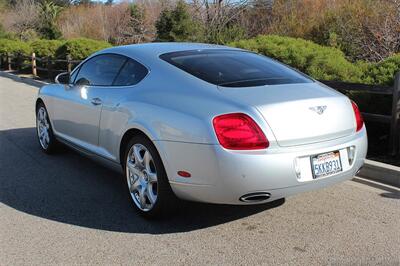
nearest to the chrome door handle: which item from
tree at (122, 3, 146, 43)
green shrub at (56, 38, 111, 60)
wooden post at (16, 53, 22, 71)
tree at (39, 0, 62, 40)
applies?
green shrub at (56, 38, 111, 60)

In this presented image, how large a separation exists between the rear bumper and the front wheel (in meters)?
3.04

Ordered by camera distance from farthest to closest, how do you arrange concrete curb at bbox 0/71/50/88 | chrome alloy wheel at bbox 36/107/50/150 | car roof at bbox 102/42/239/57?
1. concrete curb at bbox 0/71/50/88
2. chrome alloy wheel at bbox 36/107/50/150
3. car roof at bbox 102/42/239/57

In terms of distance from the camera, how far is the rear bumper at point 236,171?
3572 mm

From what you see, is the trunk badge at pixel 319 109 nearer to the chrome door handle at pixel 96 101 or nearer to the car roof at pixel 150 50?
Answer: the car roof at pixel 150 50

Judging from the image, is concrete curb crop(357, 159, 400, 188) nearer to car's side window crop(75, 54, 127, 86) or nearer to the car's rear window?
the car's rear window

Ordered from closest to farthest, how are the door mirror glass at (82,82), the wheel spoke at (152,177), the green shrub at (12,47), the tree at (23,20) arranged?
the wheel spoke at (152,177) < the door mirror glass at (82,82) < the green shrub at (12,47) < the tree at (23,20)

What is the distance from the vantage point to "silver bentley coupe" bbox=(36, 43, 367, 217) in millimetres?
3609

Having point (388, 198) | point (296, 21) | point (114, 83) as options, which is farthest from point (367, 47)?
point (114, 83)

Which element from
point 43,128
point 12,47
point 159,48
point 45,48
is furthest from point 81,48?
point 159,48

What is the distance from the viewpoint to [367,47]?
1341cm

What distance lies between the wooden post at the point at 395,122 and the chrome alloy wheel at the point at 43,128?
14.4ft

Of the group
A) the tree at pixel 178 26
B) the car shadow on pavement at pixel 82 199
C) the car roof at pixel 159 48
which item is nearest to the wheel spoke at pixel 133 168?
the car shadow on pavement at pixel 82 199

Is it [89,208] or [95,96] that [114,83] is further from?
[89,208]

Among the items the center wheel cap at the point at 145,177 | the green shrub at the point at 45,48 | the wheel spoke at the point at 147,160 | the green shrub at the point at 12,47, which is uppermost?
the wheel spoke at the point at 147,160
